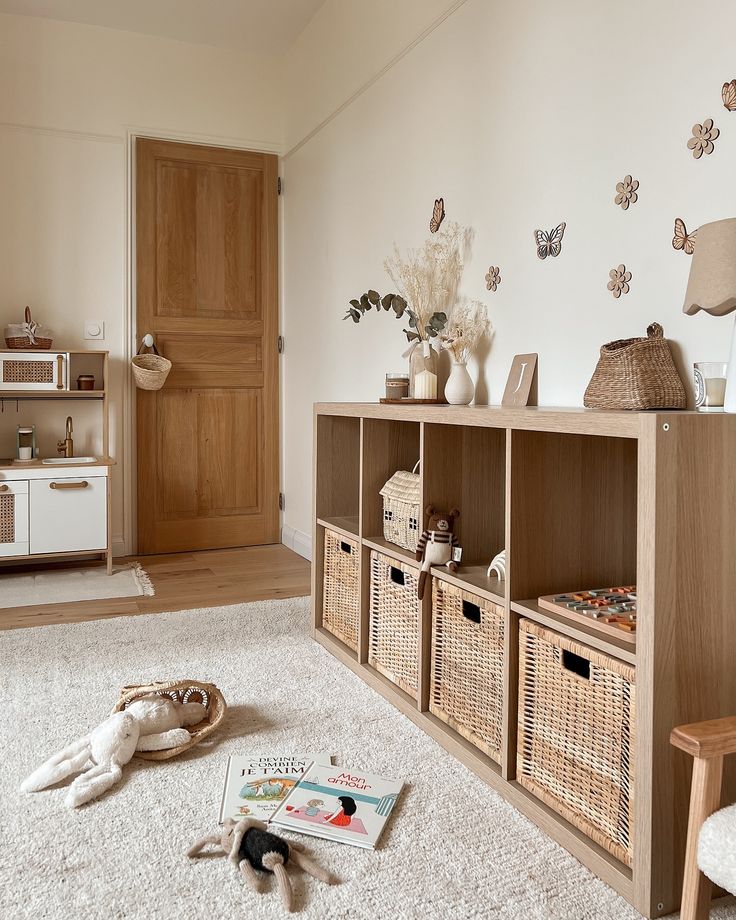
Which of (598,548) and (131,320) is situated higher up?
(131,320)

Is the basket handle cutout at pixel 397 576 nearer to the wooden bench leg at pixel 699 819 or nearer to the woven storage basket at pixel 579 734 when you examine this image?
the woven storage basket at pixel 579 734

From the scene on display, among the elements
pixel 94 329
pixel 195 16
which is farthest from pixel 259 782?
pixel 195 16

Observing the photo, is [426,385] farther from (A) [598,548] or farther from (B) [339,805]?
(B) [339,805]

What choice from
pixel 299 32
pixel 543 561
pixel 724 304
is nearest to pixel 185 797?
pixel 543 561

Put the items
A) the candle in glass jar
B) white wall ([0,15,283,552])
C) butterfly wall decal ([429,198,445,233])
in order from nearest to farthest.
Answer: the candle in glass jar, butterfly wall decal ([429,198,445,233]), white wall ([0,15,283,552])

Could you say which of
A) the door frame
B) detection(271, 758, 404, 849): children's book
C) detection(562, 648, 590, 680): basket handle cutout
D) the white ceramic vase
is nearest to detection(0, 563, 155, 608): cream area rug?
the door frame

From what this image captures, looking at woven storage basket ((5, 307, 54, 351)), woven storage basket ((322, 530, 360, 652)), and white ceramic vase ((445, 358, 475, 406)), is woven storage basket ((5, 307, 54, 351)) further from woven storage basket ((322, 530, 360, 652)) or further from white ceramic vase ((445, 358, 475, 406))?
white ceramic vase ((445, 358, 475, 406))

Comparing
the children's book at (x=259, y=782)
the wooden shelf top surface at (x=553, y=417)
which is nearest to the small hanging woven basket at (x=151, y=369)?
the wooden shelf top surface at (x=553, y=417)

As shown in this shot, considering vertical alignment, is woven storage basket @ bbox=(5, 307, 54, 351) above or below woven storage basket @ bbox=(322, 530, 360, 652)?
above

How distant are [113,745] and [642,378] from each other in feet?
5.01

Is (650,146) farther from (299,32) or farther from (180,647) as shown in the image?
(299,32)

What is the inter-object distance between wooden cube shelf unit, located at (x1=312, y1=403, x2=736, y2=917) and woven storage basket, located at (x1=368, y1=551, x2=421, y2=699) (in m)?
0.04

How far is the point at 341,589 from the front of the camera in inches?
111

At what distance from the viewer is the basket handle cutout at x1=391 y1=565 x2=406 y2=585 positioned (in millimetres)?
2404
